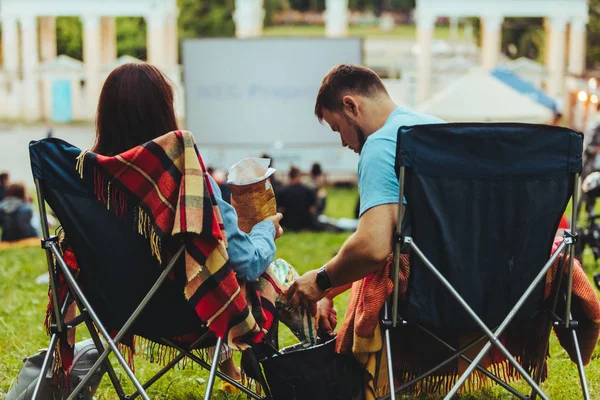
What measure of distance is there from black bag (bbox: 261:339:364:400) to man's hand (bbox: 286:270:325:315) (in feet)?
0.47

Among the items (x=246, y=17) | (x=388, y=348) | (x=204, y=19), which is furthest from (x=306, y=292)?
(x=204, y=19)

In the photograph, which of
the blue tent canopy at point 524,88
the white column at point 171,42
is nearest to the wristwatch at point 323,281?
the blue tent canopy at point 524,88

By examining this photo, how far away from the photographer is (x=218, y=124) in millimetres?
16875

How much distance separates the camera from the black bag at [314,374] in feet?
10.1

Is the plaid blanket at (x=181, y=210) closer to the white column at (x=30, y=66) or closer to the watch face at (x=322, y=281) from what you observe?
the watch face at (x=322, y=281)

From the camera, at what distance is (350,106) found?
3174mm

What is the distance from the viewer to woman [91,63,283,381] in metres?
2.97

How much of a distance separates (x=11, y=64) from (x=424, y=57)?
44.7 feet

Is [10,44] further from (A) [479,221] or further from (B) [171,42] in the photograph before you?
(A) [479,221]

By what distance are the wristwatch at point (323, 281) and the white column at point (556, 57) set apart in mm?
26045

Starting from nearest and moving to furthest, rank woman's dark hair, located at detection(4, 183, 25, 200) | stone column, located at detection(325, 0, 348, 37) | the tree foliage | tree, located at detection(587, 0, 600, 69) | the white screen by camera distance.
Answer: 1. woman's dark hair, located at detection(4, 183, 25, 200)
2. the white screen
3. stone column, located at detection(325, 0, 348, 37)
4. tree, located at detection(587, 0, 600, 69)
5. the tree foliage

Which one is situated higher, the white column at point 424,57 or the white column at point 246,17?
the white column at point 246,17

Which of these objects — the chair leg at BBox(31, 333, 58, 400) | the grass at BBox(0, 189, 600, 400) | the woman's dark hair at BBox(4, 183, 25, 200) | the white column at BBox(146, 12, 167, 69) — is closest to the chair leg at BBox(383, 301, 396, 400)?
the grass at BBox(0, 189, 600, 400)

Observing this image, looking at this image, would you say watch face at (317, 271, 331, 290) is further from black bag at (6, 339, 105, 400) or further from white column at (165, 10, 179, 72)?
white column at (165, 10, 179, 72)
